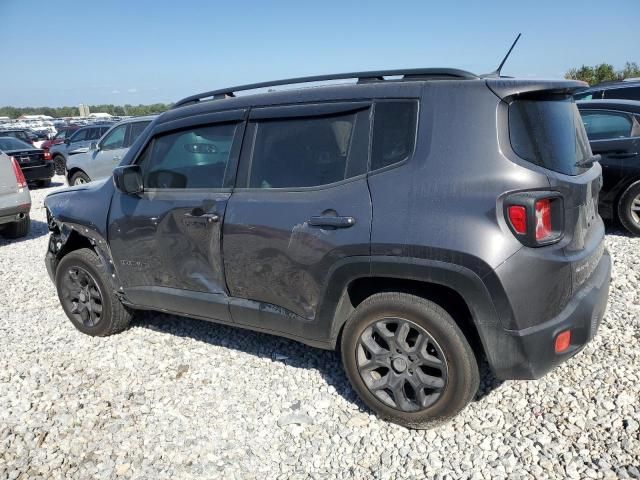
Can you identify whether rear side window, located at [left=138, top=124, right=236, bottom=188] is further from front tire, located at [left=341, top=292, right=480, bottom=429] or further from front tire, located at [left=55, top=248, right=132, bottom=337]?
front tire, located at [left=341, top=292, right=480, bottom=429]

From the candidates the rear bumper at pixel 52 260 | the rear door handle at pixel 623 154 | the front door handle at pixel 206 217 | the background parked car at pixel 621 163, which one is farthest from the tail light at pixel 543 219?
the rear door handle at pixel 623 154

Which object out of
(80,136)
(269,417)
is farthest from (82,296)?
(80,136)

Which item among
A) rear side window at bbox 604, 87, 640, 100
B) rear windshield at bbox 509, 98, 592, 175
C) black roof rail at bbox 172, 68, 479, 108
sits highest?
black roof rail at bbox 172, 68, 479, 108

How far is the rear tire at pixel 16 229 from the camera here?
802 centimetres

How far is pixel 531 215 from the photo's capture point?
7.08ft

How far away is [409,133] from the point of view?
8.11 ft

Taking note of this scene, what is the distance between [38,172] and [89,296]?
11363 mm

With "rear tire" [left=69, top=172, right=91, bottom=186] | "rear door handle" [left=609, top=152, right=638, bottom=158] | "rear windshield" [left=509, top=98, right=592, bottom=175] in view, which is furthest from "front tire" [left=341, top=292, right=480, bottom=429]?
"rear tire" [left=69, top=172, right=91, bottom=186]

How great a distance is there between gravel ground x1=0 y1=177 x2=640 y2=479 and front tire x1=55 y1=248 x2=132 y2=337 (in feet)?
0.55

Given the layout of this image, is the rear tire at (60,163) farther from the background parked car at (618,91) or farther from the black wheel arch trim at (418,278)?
the black wheel arch trim at (418,278)

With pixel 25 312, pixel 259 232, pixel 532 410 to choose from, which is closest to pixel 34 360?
pixel 25 312

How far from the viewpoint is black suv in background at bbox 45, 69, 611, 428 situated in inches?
88.5

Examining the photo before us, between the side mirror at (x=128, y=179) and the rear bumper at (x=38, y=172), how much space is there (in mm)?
11737

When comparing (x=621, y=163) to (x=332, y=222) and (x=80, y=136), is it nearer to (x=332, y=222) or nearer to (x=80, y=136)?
(x=332, y=222)
